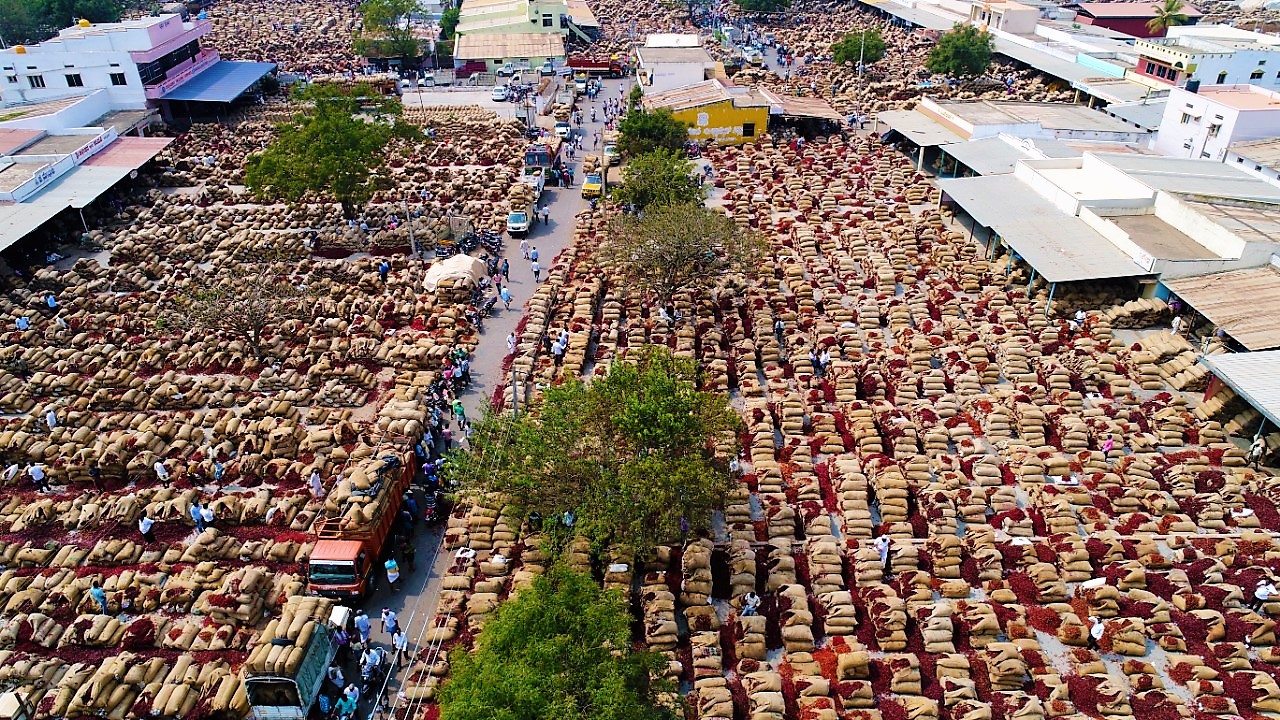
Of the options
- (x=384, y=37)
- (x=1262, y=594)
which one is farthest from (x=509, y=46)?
(x=1262, y=594)

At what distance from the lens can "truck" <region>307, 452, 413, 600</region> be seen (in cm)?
2238

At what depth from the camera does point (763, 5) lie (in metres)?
106

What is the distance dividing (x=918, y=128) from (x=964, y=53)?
26651 millimetres

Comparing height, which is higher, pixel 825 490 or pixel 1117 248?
pixel 1117 248

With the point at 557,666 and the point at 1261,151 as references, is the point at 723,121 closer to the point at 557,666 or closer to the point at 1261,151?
the point at 1261,151

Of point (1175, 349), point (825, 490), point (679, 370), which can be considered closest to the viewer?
point (679, 370)

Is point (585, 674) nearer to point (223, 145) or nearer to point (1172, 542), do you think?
point (1172, 542)

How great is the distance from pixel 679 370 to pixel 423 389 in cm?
1149

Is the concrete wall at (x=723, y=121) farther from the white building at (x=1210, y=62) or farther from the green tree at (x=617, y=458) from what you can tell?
the green tree at (x=617, y=458)

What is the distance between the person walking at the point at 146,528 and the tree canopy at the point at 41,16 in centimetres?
8651

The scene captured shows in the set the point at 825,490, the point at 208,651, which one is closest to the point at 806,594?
the point at 825,490

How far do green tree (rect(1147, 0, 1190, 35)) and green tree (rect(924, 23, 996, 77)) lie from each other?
63.2 ft

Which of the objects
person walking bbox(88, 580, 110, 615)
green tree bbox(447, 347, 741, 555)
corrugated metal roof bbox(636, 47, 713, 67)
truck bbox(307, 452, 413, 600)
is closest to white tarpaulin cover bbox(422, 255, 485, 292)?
truck bbox(307, 452, 413, 600)

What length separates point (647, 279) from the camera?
36.7m
